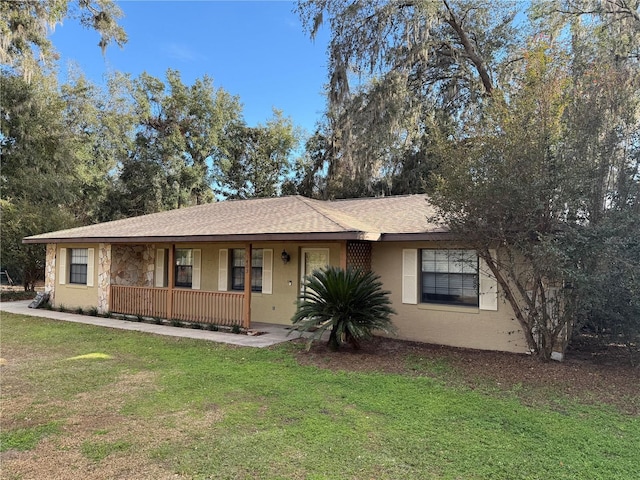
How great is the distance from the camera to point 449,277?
28.0 feet

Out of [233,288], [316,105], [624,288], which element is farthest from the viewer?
[316,105]

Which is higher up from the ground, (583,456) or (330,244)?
(330,244)

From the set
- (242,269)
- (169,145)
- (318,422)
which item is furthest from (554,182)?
(169,145)

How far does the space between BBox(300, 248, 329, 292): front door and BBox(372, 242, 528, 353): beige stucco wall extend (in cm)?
132

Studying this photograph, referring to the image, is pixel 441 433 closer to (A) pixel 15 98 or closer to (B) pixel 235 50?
(B) pixel 235 50

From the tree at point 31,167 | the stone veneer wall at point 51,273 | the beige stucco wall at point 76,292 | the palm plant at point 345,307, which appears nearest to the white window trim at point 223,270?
the beige stucco wall at point 76,292

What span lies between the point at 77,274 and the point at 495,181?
1285cm

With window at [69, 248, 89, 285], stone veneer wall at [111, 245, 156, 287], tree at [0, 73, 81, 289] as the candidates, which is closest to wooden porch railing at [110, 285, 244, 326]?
stone veneer wall at [111, 245, 156, 287]

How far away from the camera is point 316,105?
69.0 feet

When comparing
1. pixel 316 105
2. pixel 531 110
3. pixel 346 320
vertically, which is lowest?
pixel 346 320

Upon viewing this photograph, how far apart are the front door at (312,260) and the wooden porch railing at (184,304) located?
1632mm

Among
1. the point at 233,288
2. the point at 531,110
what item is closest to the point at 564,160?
the point at 531,110

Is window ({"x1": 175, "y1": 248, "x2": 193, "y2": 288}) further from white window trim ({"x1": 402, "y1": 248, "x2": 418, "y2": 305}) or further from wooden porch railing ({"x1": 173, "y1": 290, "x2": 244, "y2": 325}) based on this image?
white window trim ({"x1": 402, "y1": 248, "x2": 418, "y2": 305})

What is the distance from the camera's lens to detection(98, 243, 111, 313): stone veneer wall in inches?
484
